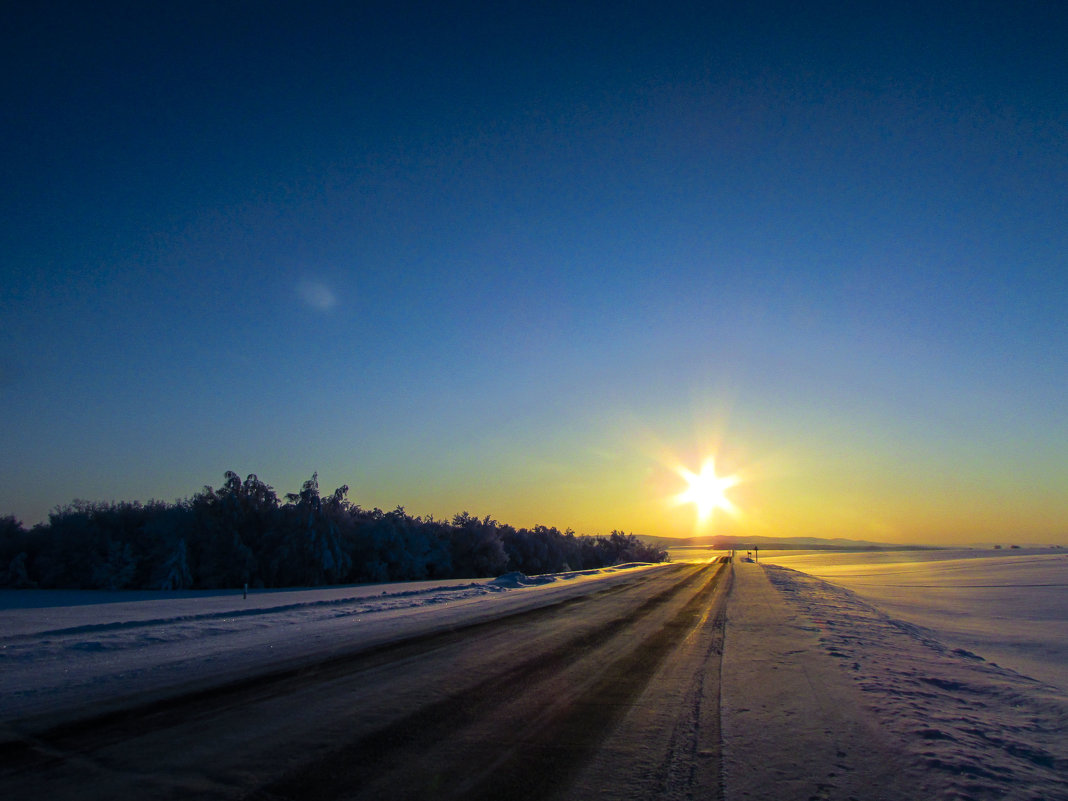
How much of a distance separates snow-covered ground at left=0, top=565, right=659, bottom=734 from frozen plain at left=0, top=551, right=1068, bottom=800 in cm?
5

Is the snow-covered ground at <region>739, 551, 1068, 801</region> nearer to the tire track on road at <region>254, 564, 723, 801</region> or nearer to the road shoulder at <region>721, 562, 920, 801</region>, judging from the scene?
the road shoulder at <region>721, 562, 920, 801</region>

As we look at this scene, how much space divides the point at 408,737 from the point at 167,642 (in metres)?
9.12

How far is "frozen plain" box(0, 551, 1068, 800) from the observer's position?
4.71 m

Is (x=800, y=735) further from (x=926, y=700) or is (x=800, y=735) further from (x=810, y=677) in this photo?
(x=810, y=677)

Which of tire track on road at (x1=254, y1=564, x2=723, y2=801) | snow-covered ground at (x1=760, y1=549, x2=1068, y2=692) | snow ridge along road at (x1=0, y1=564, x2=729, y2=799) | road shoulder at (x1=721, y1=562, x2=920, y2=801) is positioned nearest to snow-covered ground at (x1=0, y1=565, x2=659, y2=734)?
snow ridge along road at (x1=0, y1=564, x2=729, y2=799)

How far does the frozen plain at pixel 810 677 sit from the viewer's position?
471cm

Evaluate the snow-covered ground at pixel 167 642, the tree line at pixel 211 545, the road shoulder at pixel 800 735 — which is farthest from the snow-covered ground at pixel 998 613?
the tree line at pixel 211 545

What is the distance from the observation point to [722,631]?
13180 millimetres

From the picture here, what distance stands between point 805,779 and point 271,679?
6.50 meters

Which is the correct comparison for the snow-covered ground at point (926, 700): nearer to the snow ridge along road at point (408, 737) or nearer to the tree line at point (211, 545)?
the snow ridge along road at point (408, 737)

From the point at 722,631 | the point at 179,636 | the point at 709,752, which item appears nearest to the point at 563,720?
the point at 709,752

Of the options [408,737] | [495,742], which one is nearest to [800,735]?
[495,742]

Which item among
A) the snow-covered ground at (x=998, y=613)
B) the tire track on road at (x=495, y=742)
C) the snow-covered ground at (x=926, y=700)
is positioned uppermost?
the tire track on road at (x=495, y=742)

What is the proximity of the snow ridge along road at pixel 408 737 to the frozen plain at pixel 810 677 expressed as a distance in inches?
24.3
